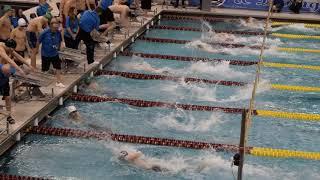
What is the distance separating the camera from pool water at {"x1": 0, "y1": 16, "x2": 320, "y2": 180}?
7.07 m

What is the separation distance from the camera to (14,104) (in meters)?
8.26

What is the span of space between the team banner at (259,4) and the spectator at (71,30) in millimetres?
8535

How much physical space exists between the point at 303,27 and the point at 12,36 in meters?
9.73

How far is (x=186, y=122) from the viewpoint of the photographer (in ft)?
28.6

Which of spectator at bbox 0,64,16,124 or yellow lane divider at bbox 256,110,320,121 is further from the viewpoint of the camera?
yellow lane divider at bbox 256,110,320,121

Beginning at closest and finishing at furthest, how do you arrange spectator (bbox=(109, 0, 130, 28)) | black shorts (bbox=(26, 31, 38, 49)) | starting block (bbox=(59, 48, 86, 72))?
black shorts (bbox=(26, 31, 38, 49)) < starting block (bbox=(59, 48, 86, 72)) < spectator (bbox=(109, 0, 130, 28))

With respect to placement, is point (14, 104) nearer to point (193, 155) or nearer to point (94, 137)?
point (94, 137)

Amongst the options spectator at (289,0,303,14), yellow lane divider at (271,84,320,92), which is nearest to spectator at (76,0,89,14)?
yellow lane divider at (271,84,320,92)

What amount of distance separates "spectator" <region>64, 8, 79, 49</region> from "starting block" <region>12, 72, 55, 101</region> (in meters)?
1.90

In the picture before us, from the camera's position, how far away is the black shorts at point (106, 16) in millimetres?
12290

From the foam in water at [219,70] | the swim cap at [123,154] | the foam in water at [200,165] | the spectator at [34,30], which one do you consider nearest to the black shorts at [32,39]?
the spectator at [34,30]

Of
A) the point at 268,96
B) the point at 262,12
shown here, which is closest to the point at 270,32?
the point at 262,12

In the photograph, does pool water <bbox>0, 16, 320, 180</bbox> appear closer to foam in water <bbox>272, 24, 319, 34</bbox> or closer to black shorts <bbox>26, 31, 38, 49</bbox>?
black shorts <bbox>26, 31, 38, 49</bbox>

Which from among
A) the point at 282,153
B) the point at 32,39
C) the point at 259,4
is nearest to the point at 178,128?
the point at 282,153
